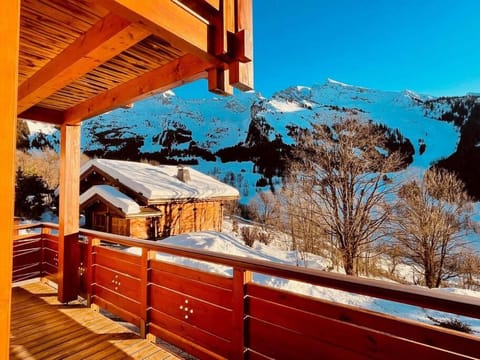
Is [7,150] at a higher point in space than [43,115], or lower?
lower

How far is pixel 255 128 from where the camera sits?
3406cm

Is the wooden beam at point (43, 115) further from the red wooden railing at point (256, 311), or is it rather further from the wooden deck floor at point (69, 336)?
the wooden deck floor at point (69, 336)

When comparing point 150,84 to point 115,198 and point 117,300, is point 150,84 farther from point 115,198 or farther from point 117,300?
point 115,198

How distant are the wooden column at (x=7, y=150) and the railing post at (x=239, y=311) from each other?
140 centimetres

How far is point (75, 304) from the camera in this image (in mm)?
3482

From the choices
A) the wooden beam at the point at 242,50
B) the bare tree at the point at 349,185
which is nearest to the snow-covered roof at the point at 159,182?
the bare tree at the point at 349,185

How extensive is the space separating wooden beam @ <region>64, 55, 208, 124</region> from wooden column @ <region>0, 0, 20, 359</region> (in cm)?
112

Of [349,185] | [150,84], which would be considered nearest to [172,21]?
[150,84]

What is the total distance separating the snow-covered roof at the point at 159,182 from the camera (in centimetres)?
1146

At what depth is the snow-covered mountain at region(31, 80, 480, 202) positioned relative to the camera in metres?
24.9

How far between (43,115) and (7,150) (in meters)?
3.30

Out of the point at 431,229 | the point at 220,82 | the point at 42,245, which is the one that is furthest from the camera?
the point at 431,229

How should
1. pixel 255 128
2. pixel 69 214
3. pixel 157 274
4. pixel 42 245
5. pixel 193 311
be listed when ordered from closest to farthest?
1. pixel 193 311
2. pixel 157 274
3. pixel 69 214
4. pixel 42 245
5. pixel 255 128

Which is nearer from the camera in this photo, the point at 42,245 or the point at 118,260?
the point at 118,260
